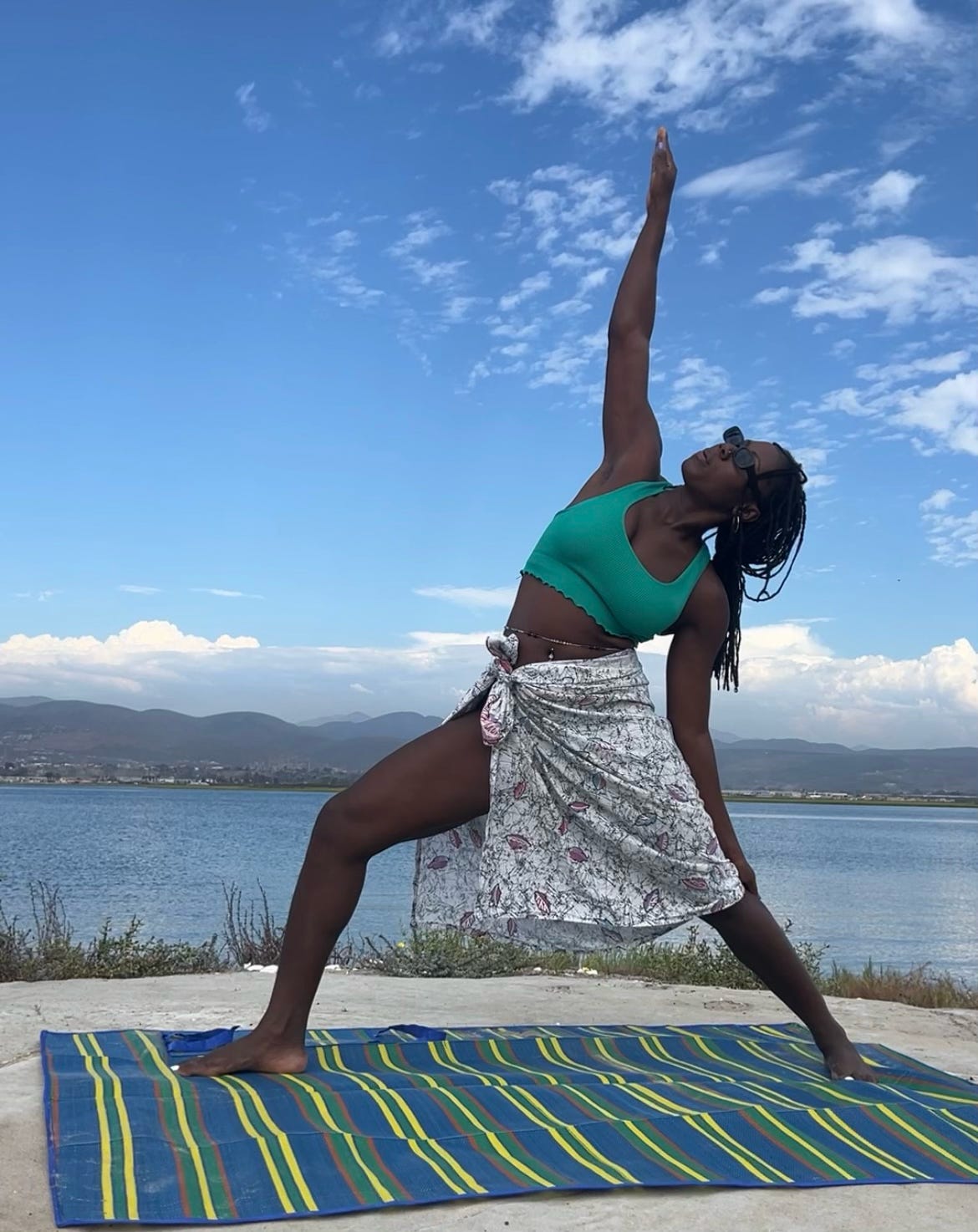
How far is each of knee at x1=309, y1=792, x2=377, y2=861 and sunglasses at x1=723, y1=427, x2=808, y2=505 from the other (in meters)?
1.57

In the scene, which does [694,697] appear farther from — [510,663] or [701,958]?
[701,958]

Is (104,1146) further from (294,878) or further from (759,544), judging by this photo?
(294,878)

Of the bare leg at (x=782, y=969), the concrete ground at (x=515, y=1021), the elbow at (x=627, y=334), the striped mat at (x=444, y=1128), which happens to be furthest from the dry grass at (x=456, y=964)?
the elbow at (x=627, y=334)

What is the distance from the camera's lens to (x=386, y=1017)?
205 inches

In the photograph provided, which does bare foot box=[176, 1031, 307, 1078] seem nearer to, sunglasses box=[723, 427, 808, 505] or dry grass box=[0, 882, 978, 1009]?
sunglasses box=[723, 427, 808, 505]

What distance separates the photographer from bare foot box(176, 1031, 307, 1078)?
3.66m

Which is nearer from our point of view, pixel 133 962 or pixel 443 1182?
pixel 443 1182

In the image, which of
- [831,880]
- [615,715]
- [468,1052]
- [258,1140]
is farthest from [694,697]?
[831,880]

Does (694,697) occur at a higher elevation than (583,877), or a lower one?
higher

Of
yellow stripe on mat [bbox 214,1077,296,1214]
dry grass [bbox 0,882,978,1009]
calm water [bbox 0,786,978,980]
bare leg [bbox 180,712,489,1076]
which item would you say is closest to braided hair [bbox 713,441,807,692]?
bare leg [bbox 180,712,489,1076]

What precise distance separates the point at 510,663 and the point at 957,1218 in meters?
1.87

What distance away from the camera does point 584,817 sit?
3.75 m

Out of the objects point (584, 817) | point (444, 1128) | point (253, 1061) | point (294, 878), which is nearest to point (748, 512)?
point (584, 817)

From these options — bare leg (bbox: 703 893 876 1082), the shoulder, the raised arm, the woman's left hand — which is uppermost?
the raised arm
